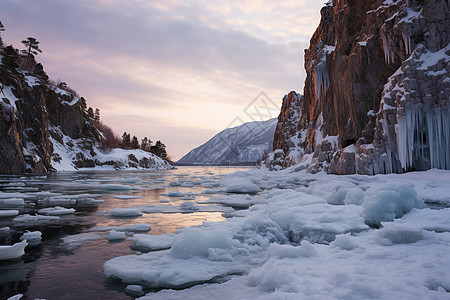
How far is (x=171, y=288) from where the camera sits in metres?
4.45

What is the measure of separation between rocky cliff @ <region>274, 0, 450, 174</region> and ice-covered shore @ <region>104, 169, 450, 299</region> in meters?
14.5

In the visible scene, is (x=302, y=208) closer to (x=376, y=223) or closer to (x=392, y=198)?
→ (x=376, y=223)

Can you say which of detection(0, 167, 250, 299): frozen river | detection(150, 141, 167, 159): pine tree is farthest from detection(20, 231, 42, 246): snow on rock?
detection(150, 141, 167, 159): pine tree

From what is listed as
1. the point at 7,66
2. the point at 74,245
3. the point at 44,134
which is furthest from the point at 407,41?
the point at 44,134

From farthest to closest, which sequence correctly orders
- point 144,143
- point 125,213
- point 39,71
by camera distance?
1. point 144,143
2. point 39,71
3. point 125,213

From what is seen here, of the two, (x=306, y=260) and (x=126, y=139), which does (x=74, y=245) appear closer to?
(x=306, y=260)

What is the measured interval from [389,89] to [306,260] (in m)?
22.8

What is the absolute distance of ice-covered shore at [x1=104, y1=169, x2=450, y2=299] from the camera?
3889 mm

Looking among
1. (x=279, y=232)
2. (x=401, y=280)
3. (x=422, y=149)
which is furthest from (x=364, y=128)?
(x=401, y=280)

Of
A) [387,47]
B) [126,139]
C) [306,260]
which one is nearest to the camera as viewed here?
[306,260]

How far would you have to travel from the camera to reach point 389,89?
2284 cm

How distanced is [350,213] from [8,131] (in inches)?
1836

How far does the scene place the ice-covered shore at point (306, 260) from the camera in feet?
12.8

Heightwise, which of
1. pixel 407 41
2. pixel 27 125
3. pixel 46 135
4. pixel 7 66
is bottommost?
pixel 46 135
